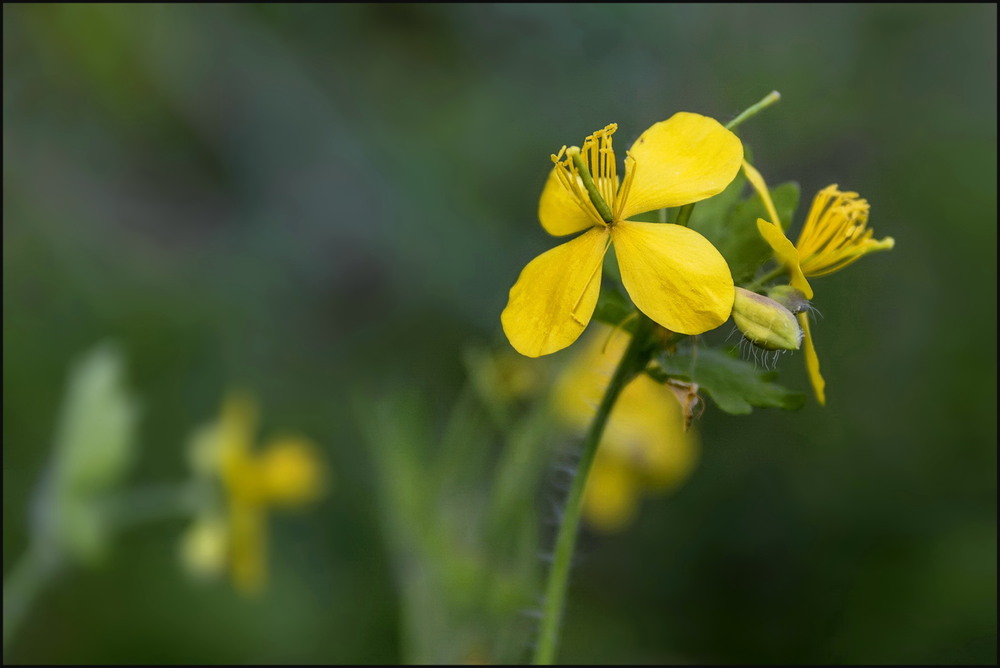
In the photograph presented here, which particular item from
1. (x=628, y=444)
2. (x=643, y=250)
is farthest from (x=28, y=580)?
(x=643, y=250)

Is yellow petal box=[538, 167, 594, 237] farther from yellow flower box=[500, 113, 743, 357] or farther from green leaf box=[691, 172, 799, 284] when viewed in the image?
green leaf box=[691, 172, 799, 284]

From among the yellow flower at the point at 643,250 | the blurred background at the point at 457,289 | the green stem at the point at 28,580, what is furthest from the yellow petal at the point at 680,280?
the blurred background at the point at 457,289

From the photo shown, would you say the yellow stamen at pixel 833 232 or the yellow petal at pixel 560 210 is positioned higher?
the yellow petal at pixel 560 210

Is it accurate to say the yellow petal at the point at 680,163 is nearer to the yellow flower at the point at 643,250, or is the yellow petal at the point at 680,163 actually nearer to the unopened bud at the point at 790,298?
the yellow flower at the point at 643,250

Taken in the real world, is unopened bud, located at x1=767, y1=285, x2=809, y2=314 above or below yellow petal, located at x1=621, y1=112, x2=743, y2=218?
below

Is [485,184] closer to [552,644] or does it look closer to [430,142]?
[430,142]

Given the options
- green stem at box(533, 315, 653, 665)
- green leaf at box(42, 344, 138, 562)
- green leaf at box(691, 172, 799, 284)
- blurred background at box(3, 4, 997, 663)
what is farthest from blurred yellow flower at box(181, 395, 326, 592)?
green leaf at box(691, 172, 799, 284)

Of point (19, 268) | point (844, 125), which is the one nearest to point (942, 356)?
point (844, 125)

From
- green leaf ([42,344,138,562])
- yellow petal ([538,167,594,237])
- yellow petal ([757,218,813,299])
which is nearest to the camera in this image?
yellow petal ([757,218,813,299])
